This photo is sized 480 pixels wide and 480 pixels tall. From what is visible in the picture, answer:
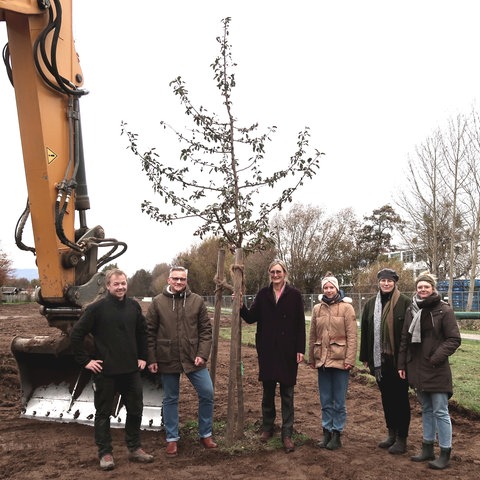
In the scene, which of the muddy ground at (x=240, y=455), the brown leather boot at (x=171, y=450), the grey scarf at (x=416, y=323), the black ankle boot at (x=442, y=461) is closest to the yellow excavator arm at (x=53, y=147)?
the muddy ground at (x=240, y=455)

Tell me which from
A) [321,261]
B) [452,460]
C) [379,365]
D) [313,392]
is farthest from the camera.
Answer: [321,261]

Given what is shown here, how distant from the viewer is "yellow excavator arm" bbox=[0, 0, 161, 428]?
5758mm

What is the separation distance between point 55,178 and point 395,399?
438cm

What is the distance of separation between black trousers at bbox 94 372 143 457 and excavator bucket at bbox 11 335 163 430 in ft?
3.16

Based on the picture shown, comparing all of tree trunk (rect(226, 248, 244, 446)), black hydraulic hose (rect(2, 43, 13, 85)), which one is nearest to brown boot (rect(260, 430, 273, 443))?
tree trunk (rect(226, 248, 244, 446))

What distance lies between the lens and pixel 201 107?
621 cm

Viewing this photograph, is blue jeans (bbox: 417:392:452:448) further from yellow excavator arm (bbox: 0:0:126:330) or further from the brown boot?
yellow excavator arm (bbox: 0:0:126:330)

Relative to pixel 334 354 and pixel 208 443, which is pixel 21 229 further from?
pixel 334 354

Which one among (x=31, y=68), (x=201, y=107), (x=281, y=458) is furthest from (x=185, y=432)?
(x=31, y=68)

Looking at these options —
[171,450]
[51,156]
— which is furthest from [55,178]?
[171,450]

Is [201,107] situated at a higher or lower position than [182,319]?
higher

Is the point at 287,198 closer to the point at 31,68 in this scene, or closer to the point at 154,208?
the point at 154,208

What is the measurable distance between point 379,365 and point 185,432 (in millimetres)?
2312

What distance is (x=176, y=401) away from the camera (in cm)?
553
